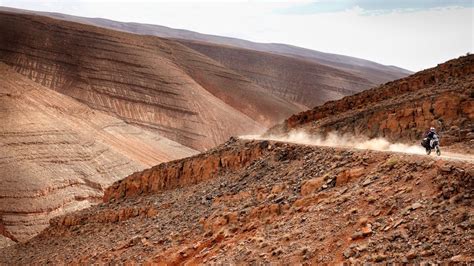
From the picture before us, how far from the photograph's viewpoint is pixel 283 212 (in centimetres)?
1272

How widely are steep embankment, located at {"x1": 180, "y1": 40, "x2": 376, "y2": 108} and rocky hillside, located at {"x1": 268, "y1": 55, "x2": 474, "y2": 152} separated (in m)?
95.1

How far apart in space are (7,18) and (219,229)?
91116mm

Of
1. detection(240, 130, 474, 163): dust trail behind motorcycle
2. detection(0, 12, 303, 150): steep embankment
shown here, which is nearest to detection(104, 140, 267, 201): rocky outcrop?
detection(240, 130, 474, 163): dust trail behind motorcycle

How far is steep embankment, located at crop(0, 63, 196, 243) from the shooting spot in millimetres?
37188

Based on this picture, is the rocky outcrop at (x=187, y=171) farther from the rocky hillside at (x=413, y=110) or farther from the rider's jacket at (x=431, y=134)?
the rider's jacket at (x=431, y=134)

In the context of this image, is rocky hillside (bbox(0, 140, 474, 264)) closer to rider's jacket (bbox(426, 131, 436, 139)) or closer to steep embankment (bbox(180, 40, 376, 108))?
rider's jacket (bbox(426, 131, 436, 139))

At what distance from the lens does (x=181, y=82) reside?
8681cm

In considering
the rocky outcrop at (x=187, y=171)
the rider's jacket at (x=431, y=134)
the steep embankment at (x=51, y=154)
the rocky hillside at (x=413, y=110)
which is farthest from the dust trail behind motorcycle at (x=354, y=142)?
the steep embankment at (x=51, y=154)

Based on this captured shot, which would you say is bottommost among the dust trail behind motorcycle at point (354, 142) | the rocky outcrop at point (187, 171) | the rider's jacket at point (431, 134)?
the rocky outcrop at point (187, 171)

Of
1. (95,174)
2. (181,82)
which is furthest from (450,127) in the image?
(181,82)

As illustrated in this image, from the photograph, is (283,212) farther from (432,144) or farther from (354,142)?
(354,142)

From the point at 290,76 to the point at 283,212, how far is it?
392 ft

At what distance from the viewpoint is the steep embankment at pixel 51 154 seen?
1464 inches

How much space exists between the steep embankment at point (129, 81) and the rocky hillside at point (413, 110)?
52.0 meters
